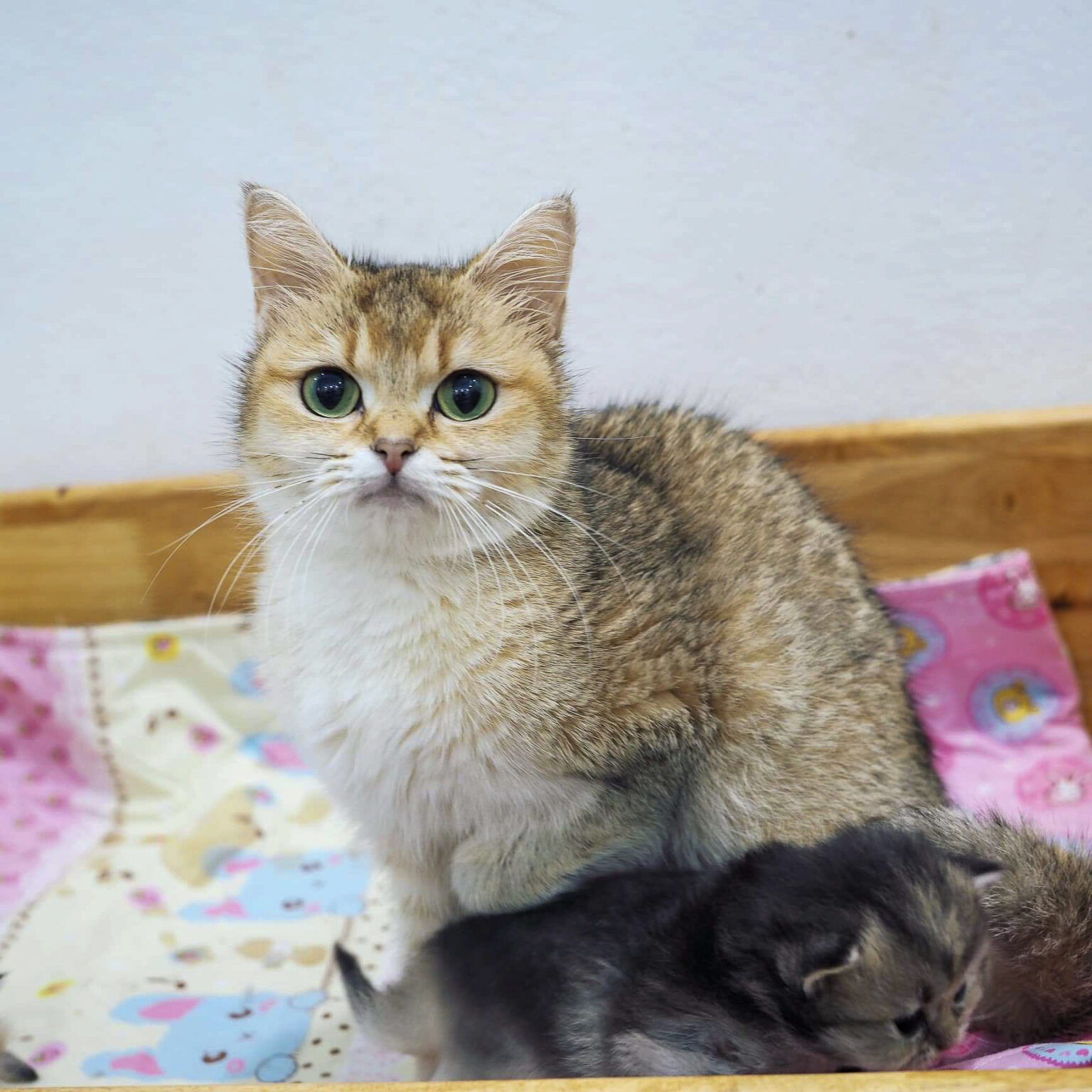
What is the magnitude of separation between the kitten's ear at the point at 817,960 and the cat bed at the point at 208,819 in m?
0.46

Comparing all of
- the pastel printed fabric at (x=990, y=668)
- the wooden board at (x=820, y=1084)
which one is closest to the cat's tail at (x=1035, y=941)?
the wooden board at (x=820, y=1084)

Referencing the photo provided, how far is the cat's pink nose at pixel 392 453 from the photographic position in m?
0.92

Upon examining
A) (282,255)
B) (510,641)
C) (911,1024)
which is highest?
(282,255)

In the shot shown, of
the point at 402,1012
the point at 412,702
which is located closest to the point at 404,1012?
the point at 402,1012

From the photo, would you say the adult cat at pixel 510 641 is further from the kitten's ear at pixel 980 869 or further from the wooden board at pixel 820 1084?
→ the wooden board at pixel 820 1084

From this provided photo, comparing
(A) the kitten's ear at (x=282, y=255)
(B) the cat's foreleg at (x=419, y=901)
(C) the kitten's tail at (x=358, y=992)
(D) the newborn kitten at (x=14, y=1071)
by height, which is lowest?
(D) the newborn kitten at (x=14, y=1071)

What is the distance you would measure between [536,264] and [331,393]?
26 cm

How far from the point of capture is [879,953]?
801 mm

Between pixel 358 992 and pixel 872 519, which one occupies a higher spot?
pixel 872 519

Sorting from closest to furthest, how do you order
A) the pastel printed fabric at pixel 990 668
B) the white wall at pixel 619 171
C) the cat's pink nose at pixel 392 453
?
the cat's pink nose at pixel 392 453 < the white wall at pixel 619 171 < the pastel printed fabric at pixel 990 668

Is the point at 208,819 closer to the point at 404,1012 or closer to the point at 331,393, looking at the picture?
the point at 404,1012

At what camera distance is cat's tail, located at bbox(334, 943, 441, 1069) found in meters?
1.03

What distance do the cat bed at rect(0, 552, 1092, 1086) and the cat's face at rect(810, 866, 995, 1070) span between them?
372mm

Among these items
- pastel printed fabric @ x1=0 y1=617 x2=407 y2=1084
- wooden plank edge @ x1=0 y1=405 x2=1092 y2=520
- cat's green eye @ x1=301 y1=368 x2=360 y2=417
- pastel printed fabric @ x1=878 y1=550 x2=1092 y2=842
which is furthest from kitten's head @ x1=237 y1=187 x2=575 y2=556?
pastel printed fabric @ x1=878 y1=550 x2=1092 y2=842
